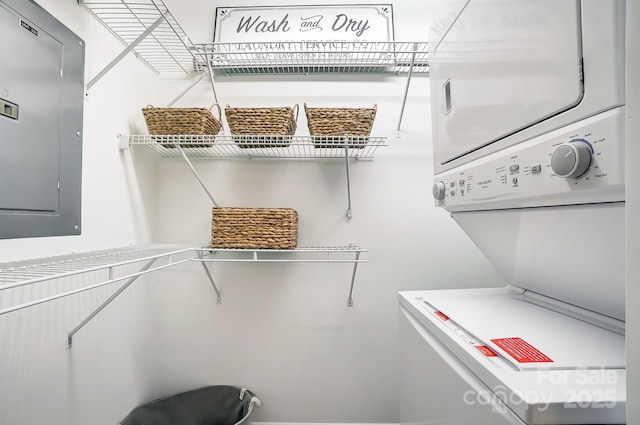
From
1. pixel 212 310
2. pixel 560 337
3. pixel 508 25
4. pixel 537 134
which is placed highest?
pixel 508 25

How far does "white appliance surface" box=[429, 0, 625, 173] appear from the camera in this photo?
1.35 ft

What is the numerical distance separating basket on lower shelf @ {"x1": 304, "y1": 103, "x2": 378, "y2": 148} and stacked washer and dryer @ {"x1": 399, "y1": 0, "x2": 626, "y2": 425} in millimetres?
350

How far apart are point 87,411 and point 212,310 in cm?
60

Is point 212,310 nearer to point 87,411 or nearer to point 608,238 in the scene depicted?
point 87,411

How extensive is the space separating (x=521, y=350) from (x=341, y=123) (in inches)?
39.1

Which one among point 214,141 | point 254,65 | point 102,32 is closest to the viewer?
point 102,32

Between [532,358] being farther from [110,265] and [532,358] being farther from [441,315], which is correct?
[110,265]

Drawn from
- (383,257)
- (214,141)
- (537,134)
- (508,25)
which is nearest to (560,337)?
(537,134)

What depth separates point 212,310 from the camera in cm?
152

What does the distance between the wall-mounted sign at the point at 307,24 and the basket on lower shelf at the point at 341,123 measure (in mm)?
610

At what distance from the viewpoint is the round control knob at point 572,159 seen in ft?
1.35

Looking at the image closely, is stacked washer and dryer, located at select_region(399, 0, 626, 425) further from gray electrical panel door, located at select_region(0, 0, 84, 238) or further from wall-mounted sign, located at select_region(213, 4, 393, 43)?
gray electrical panel door, located at select_region(0, 0, 84, 238)

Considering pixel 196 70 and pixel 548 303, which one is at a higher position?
pixel 196 70

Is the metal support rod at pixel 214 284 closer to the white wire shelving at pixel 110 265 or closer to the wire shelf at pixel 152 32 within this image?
the white wire shelving at pixel 110 265
